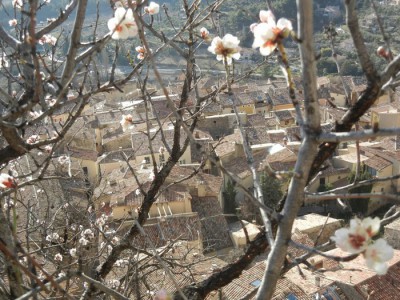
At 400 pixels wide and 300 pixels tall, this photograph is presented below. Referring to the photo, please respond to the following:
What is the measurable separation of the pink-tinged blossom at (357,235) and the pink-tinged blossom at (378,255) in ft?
0.06

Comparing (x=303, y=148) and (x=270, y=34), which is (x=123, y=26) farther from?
(x=303, y=148)

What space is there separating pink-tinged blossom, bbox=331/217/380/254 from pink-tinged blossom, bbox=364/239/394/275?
0.02 meters

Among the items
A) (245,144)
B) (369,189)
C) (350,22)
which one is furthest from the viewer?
(369,189)

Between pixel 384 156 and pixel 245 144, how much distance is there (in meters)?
19.0

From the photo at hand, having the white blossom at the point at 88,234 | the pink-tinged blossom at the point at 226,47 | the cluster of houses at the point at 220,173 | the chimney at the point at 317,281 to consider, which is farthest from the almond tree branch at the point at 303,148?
the chimney at the point at 317,281

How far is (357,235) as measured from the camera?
133 cm

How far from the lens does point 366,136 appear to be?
1.17 meters

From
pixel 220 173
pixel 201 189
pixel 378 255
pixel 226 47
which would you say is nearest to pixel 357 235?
pixel 378 255

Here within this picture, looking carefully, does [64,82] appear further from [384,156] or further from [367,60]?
[384,156]

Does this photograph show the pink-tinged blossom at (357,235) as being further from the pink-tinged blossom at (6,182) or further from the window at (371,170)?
the window at (371,170)

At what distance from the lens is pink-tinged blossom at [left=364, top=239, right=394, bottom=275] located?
4.19 feet

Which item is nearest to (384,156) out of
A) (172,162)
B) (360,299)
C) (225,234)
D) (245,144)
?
(225,234)

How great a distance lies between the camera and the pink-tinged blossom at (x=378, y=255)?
128 centimetres

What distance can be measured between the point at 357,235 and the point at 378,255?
71 millimetres
